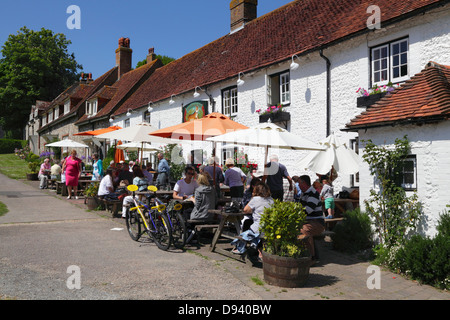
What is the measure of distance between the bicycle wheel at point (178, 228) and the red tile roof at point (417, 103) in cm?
387

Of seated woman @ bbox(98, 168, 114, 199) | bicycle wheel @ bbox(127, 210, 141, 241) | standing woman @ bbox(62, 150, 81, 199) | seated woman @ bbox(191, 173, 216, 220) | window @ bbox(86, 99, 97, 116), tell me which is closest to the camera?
seated woman @ bbox(191, 173, 216, 220)

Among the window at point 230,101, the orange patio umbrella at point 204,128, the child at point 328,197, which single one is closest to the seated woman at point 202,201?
the orange patio umbrella at point 204,128

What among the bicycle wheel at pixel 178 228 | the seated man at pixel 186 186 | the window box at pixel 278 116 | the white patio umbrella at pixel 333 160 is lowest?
the bicycle wheel at pixel 178 228

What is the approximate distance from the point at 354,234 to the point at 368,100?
3984 mm

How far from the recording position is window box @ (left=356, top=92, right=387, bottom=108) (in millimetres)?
9312

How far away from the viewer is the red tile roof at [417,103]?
20.6ft

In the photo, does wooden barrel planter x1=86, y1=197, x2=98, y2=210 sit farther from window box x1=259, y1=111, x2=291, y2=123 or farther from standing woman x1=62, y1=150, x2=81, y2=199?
window box x1=259, y1=111, x2=291, y2=123

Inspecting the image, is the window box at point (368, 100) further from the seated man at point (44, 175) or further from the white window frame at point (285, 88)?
the seated man at point (44, 175)

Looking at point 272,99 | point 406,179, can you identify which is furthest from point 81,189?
point 406,179

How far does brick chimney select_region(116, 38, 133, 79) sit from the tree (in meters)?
17.0

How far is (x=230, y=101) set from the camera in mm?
15297

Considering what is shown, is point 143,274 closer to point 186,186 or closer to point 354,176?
point 186,186

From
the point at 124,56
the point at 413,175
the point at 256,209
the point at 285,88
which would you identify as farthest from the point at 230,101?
the point at 124,56

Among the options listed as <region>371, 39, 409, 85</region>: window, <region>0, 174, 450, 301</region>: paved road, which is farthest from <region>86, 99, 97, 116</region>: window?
<region>371, 39, 409, 85</region>: window
